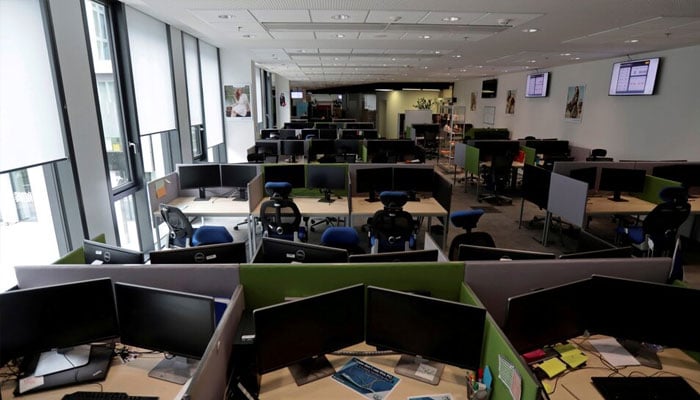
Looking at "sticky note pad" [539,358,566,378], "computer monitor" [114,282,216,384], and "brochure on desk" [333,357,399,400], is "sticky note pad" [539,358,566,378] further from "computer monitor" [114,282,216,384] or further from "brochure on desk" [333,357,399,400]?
"computer monitor" [114,282,216,384]

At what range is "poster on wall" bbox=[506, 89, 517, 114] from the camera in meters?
12.4

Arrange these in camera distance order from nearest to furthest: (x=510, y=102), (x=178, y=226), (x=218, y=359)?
1. (x=218, y=359)
2. (x=178, y=226)
3. (x=510, y=102)

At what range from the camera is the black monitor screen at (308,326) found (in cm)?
175

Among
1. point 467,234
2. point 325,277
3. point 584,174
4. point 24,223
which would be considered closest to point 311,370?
point 325,277

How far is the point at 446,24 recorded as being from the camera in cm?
460

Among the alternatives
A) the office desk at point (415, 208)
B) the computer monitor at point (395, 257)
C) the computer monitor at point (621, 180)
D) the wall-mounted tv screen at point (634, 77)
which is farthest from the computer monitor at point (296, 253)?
the wall-mounted tv screen at point (634, 77)

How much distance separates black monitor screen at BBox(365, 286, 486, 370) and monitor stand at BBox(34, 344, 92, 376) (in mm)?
1443

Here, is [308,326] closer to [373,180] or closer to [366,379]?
[366,379]

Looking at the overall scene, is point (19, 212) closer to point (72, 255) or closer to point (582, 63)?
point (72, 255)

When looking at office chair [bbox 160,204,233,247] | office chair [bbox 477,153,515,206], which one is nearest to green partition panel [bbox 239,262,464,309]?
office chair [bbox 160,204,233,247]

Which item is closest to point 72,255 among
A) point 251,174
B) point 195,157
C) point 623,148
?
point 251,174

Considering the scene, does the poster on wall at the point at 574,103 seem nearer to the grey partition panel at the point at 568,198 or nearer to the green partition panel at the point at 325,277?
the grey partition panel at the point at 568,198

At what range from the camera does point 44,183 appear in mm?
3404

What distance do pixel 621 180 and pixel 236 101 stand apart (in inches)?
284
